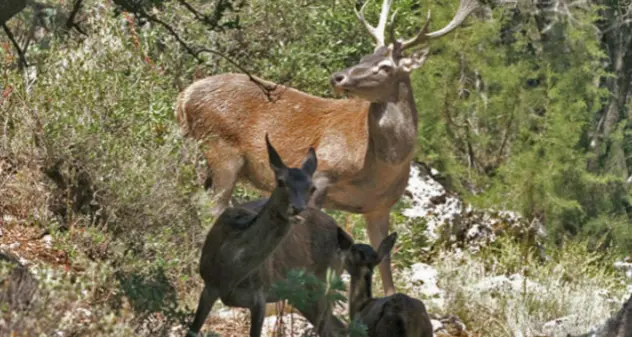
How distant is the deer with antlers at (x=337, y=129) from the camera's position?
1144 centimetres

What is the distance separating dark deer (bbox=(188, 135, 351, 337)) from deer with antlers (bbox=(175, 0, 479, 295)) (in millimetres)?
2676

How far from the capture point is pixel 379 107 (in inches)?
454

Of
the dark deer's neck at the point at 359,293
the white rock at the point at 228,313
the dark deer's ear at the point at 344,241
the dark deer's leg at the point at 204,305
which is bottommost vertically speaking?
the dark deer's leg at the point at 204,305

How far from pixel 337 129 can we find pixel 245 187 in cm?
127

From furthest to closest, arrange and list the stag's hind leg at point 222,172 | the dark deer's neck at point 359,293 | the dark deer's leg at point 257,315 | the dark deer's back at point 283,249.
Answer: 1. the stag's hind leg at point 222,172
2. the dark deer's neck at point 359,293
3. the dark deer's leg at point 257,315
4. the dark deer's back at point 283,249

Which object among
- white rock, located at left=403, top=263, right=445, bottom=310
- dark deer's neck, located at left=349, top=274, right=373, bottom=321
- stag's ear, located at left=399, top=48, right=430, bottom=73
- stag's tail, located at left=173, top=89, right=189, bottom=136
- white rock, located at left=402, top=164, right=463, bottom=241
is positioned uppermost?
white rock, located at left=402, top=164, right=463, bottom=241

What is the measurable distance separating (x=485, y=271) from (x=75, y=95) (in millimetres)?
4635

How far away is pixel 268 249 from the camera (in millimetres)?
6887

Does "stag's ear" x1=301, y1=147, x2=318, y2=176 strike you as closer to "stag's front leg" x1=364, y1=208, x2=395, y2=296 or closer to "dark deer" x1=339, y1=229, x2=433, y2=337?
"dark deer" x1=339, y1=229, x2=433, y2=337

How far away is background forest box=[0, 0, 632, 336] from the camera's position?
9789mm

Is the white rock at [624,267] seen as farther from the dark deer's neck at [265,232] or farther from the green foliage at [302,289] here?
the green foliage at [302,289]

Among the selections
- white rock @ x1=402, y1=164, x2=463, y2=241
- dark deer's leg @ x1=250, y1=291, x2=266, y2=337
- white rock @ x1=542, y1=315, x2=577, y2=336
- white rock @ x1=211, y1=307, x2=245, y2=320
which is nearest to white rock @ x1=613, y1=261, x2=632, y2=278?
white rock @ x1=402, y1=164, x2=463, y2=241

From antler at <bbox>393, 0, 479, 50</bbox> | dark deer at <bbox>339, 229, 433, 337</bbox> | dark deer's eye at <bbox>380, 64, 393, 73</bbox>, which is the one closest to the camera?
dark deer at <bbox>339, 229, 433, 337</bbox>

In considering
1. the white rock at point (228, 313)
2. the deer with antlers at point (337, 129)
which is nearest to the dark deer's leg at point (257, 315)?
the white rock at point (228, 313)
